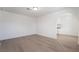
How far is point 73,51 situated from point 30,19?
1151 millimetres

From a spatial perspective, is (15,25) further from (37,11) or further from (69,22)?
(69,22)

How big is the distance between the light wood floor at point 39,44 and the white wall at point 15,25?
0.37ft

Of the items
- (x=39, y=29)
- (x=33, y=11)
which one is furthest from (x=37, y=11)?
(x=39, y=29)

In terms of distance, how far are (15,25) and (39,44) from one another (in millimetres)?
653

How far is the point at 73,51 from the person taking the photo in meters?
1.69

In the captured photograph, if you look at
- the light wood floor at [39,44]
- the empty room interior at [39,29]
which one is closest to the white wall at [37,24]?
the empty room interior at [39,29]

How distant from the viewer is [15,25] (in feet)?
5.48

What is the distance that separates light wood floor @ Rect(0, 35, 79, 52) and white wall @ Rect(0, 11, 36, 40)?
0.11 m

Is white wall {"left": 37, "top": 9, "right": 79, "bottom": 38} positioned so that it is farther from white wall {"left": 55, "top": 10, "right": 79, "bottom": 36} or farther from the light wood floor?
the light wood floor

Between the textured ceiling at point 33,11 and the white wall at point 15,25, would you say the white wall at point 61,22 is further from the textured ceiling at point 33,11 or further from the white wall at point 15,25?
the white wall at point 15,25

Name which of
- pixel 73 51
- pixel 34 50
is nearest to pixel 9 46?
pixel 34 50

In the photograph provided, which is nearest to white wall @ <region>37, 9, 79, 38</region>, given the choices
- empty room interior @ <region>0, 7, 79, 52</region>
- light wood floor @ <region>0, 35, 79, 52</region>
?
empty room interior @ <region>0, 7, 79, 52</region>
